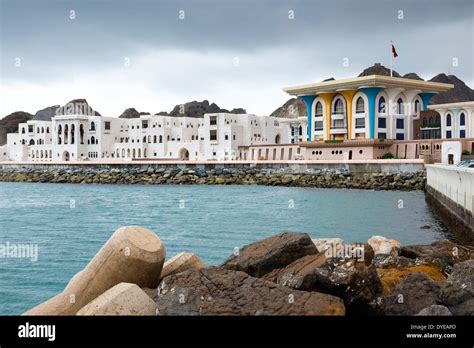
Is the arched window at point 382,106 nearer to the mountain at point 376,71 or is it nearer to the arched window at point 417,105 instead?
the arched window at point 417,105

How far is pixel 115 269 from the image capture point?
9359mm

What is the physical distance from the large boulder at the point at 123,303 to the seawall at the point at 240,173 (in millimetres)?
46905

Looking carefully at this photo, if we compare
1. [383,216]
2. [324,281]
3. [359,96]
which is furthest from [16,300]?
[359,96]

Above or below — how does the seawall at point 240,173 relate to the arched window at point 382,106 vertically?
below

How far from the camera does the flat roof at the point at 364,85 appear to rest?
72.8m

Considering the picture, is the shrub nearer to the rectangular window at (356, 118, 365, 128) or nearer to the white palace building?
the rectangular window at (356, 118, 365, 128)

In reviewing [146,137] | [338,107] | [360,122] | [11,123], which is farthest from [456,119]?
Result: [11,123]

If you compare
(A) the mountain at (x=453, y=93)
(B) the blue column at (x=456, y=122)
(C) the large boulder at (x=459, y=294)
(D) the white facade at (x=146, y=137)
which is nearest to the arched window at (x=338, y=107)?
(B) the blue column at (x=456, y=122)

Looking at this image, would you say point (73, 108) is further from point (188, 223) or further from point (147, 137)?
point (188, 223)

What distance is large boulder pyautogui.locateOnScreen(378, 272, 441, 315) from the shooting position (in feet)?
28.9

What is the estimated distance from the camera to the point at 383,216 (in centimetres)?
3256

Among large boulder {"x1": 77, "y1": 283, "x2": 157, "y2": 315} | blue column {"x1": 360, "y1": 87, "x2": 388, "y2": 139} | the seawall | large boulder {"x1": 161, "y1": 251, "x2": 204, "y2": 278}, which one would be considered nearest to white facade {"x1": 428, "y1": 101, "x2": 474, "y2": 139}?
blue column {"x1": 360, "y1": 87, "x2": 388, "y2": 139}

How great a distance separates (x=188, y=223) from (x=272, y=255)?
69.9ft

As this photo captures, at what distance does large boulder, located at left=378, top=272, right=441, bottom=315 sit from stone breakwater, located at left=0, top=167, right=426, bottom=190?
44.5 metres
